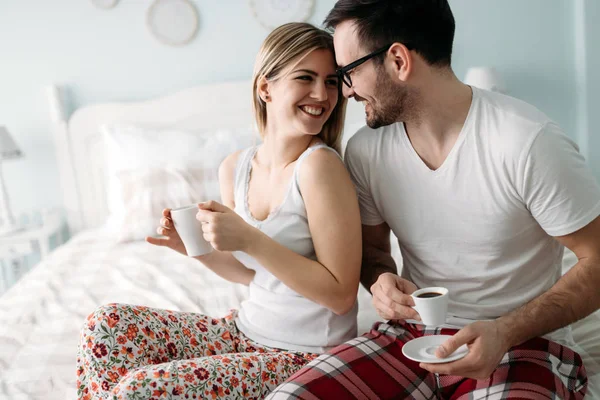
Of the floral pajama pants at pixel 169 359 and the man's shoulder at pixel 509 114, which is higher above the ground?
the man's shoulder at pixel 509 114

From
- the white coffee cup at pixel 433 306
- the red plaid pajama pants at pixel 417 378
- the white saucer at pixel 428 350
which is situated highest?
the white coffee cup at pixel 433 306

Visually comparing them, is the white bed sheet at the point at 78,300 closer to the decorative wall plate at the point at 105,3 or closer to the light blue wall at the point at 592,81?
the decorative wall plate at the point at 105,3

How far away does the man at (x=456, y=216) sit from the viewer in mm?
1047

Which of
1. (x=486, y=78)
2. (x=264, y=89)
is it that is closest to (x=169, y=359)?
(x=264, y=89)

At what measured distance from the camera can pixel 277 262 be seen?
46.0 inches

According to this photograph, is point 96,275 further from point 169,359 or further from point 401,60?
point 401,60

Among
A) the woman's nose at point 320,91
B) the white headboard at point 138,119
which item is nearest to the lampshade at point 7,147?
the white headboard at point 138,119

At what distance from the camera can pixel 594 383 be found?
1.17 metres

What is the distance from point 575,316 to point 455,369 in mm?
303

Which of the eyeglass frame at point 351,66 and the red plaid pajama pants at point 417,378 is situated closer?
the red plaid pajama pants at point 417,378

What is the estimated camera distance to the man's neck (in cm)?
119

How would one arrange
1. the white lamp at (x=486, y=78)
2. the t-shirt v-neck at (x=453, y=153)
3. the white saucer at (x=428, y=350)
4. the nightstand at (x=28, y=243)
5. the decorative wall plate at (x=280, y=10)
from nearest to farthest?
the white saucer at (x=428, y=350) < the t-shirt v-neck at (x=453, y=153) < the white lamp at (x=486, y=78) < the nightstand at (x=28, y=243) < the decorative wall plate at (x=280, y=10)

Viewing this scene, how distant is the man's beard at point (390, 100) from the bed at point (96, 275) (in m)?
0.57

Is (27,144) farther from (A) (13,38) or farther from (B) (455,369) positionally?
(B) (455,369)
